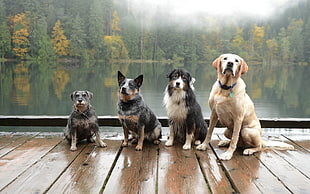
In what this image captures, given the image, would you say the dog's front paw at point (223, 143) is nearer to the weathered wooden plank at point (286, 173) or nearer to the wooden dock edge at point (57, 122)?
the weathered wooden plank at point (286, 173)

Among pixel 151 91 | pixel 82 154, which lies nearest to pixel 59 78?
pixel 151 91

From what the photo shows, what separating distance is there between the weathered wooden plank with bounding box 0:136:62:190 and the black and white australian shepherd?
1357 mm

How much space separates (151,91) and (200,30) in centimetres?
652

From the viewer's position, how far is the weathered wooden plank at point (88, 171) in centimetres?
200

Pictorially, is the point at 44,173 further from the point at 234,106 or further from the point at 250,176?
the point at 234,106

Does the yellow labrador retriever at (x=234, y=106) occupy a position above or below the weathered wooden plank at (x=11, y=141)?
above

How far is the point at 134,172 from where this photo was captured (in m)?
2.31

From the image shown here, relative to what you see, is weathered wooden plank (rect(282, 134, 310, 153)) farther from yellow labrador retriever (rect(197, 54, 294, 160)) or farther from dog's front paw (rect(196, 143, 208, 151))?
dog's front paw (rect(196, 143, 208, 151))

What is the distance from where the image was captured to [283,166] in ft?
8.15

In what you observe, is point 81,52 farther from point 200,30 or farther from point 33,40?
point 200,30

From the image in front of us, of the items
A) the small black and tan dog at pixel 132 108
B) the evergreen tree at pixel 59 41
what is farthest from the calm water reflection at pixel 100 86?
the small black and tan dog at pixel 132 108

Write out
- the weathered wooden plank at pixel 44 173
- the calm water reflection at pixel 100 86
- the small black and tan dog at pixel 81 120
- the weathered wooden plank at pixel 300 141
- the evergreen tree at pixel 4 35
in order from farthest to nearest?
the evergreen tree at pixel 4 35 → the calm water reflection at pixel 100 86 → the weathered wooden plank at pixel 300 141 → the small black and tan dog at pixel 81 120 → the weathered wooden plank at pixel 44 173

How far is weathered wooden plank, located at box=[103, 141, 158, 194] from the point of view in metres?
2.00

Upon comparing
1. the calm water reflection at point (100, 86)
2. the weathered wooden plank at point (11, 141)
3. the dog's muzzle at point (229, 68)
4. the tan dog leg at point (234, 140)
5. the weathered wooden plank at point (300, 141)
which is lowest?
the calm water reflection at point (100, 86)
